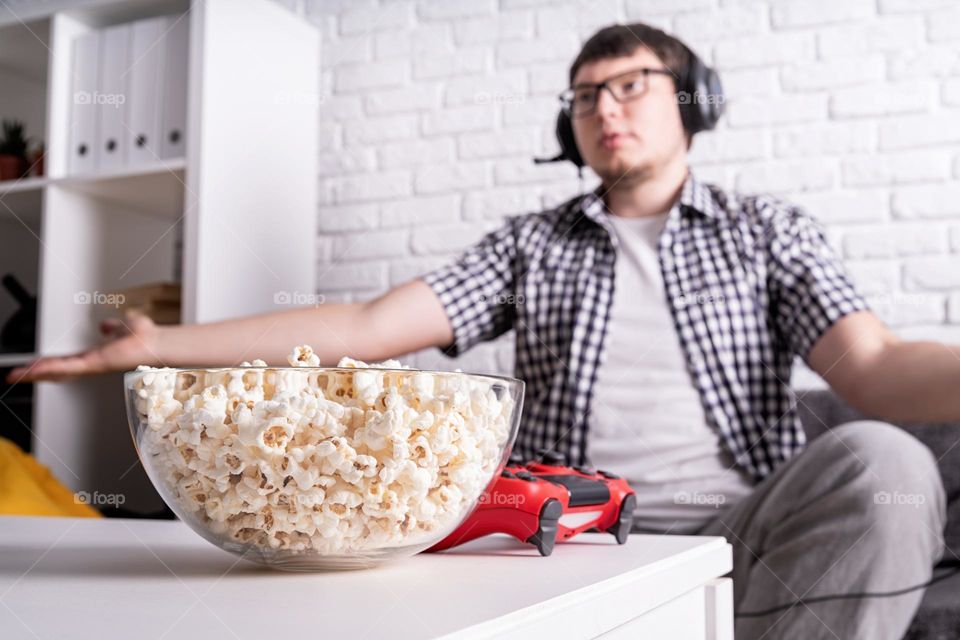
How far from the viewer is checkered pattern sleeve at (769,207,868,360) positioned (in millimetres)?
1464

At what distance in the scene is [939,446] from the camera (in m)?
1.65

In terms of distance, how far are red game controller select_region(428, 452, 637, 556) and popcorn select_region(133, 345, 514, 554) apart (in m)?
0.11

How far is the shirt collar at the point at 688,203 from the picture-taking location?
5.37ft

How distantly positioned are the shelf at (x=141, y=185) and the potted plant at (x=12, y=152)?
230 millimetres

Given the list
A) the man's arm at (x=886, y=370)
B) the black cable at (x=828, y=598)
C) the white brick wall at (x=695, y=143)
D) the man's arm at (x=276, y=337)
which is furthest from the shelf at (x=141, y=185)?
the black cable at (x=828, y=598)

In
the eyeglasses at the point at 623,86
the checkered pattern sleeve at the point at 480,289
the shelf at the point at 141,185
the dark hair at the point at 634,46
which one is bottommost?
the checkered pattern sleeve at the point at 480,289

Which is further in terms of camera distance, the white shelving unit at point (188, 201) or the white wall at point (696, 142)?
the white shelving unit at point (188, 201)

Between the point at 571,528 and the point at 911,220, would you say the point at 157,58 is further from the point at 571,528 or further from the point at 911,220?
the point at 571,528

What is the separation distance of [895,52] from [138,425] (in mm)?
1916

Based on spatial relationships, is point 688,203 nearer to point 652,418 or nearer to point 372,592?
point 652,418

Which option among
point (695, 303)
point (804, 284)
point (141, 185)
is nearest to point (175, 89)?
point (141, 185)

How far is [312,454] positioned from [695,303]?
→ 118 cm

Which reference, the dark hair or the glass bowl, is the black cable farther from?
the dark hair

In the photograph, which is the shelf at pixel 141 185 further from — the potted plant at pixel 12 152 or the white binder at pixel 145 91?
the potted plant at pixel 12 152
